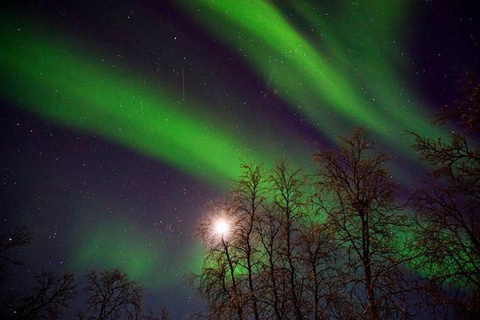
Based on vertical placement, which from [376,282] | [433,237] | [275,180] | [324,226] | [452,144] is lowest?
[376,282]

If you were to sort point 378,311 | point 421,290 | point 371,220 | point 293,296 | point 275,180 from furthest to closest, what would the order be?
point 275,180 < point 293,296 < point 371,220 < point 378,311 < point 421,290

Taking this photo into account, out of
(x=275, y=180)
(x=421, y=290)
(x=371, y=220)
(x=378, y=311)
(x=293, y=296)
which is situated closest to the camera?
(x=421, y=290)

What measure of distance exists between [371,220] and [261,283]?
4742mm

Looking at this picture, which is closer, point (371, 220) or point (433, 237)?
point (433, 237)

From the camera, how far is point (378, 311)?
673 cm

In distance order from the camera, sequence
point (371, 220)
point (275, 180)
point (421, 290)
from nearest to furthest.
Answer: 1. point (421, 290)
2. point (371, 220)
3. point (275, 180)

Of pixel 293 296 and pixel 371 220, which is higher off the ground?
pixel 371 220

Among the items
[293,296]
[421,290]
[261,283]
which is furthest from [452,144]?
[261,283]

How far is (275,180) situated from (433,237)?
18.5 ft

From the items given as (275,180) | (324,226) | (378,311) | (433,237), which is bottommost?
(378,311)

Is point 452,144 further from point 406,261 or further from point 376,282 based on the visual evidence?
point 376,282

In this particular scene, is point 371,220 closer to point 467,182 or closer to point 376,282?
point 376,282

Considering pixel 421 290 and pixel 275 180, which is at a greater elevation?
pixel 275 180

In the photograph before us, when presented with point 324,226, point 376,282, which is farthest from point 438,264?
point 324,226
